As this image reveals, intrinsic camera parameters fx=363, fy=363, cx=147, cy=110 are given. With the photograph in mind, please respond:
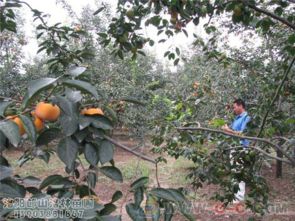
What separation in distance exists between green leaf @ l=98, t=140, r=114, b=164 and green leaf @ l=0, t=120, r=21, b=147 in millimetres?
172

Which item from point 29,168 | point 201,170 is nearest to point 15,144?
point 201,170

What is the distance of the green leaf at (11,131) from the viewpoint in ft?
2.27

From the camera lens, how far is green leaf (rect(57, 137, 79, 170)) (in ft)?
2.41

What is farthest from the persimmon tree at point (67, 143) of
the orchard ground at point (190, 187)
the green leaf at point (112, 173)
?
the orchard ground at point (190, 187)

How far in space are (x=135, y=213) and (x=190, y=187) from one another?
11.9 ft

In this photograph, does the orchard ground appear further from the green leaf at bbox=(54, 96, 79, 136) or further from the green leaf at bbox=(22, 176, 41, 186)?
the green leaf at bbox=(54, 96, 79, 136)

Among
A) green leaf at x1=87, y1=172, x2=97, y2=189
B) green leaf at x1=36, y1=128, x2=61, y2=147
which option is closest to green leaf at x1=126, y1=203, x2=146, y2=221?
green leaf at x1=87, y1=172, x2=97, y2=189

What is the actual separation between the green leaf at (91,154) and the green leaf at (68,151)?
0.03 m

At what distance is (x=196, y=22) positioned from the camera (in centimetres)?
194

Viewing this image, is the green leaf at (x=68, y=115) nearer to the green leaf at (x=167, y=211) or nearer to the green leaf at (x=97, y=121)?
the green leaf at (x=97, y=121)

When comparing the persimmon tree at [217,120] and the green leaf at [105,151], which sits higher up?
the persimmon tree at [217,120]

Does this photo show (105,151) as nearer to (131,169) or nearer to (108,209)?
(108,209)

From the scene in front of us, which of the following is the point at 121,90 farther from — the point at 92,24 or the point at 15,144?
the point at 15,144

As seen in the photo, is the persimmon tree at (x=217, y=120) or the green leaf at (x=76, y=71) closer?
the green leaf at (x=76, y=71)
